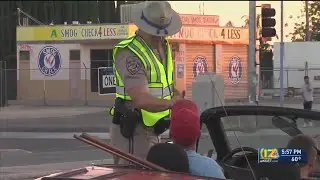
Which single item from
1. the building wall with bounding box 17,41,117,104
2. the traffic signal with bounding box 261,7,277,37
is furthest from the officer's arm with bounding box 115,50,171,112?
the building wall with bounding box 17,41,117,104

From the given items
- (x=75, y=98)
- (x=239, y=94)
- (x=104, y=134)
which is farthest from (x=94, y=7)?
(x=104, y=134)

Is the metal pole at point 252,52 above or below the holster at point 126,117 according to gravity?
above

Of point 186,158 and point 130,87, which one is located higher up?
point 130,87

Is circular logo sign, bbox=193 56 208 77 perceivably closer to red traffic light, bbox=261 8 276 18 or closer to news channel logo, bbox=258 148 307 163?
red traffic light, bbox=261 8 276 18

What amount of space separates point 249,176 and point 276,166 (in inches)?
17.2

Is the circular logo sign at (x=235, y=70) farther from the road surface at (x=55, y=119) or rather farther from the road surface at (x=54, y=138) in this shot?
the road surface at (x=54, y=138)

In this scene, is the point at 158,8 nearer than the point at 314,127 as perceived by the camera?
No

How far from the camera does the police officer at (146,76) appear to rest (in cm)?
445

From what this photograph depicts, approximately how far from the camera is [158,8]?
4.58 meters

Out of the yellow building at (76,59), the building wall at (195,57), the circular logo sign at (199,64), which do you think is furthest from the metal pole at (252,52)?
the circular logo sign at (199,64)

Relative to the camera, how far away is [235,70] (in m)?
34.7

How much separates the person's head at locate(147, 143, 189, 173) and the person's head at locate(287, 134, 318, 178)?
1.01 m

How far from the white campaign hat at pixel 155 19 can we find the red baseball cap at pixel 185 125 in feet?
3.82

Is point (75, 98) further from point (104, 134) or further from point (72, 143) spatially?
point (72, 143)
